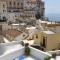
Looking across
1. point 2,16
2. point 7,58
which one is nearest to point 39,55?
point 7,58

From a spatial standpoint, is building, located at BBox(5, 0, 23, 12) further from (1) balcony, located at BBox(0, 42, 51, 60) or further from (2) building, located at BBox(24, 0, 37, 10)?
(1) balcony, located at BBox(0, 42, 51, 60)

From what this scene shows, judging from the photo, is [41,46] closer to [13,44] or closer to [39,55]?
[13,44]

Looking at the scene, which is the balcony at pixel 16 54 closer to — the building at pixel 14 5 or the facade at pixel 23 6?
the facade at pixel 23 6

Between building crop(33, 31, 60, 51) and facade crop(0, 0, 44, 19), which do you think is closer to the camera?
building crop(33, 31, 60, 51)

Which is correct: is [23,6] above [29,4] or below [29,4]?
below

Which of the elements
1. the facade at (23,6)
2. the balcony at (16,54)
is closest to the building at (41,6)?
the facade at (23,6)

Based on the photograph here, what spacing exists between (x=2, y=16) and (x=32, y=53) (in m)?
29.5

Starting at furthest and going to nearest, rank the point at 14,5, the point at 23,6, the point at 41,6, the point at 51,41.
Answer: the point at 41,6
the point at 23,6
the point at 14,5
the point at 51,41

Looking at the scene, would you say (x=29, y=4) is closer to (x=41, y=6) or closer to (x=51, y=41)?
(x=41, y=6)

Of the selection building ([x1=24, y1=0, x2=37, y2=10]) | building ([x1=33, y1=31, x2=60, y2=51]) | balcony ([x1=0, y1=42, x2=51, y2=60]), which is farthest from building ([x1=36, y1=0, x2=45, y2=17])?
balcony ([x1=0, y1=42, x2=51, y2=60])

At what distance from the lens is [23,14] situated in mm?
41531

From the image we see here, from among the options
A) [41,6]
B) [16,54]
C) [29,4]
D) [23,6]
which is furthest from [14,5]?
[16,54]

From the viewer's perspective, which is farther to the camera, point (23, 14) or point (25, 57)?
point (23, 14)

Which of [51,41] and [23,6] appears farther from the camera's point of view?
[23,6]
